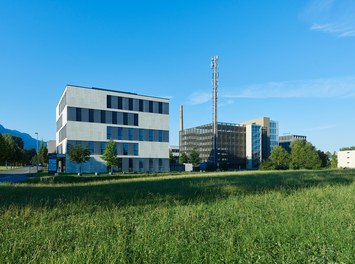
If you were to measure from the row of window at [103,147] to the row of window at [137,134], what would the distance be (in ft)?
5.34

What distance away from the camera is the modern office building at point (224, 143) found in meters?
118

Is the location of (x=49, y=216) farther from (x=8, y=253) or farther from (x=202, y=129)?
(x=202, y=129)

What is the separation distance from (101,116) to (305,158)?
52.1 meters

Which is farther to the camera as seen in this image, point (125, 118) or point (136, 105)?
point (136, 105)

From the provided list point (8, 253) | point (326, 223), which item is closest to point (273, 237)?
point (326, 223)

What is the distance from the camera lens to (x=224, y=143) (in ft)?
389

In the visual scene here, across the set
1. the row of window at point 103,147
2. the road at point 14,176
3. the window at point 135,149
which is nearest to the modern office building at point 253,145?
the window at point 135,149

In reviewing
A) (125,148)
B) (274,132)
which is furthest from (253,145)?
(125,148)

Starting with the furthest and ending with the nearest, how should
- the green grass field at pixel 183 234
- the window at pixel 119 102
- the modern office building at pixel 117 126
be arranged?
1. the window at pixel 119 102
2. the modern office building at pixel 117 126
3. the green grass field at pixel 183 234

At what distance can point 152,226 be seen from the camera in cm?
644

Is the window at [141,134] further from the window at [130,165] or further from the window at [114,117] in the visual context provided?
the window at [114,117]

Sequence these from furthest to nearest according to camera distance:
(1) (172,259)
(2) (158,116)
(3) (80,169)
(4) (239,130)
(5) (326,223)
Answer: (4) (239,130) < (2) (158,116) < (3) (80,169) < (5) (326,223) < (1) (172,259)

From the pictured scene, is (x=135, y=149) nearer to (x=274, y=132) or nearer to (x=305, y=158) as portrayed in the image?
(x=305, y=158)

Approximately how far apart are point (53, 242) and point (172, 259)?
241 centimetres
